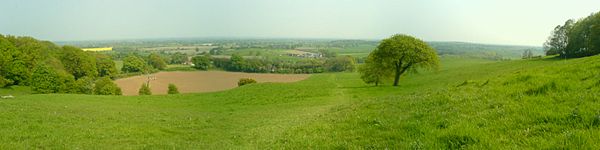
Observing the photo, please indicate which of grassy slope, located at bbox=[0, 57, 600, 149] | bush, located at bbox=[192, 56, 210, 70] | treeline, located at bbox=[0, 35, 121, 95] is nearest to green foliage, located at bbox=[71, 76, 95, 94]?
treeline, located at bbox=[0, 35, 121, 95]

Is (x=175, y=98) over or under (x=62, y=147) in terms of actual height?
under

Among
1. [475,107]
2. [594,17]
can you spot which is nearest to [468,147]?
[475,107]

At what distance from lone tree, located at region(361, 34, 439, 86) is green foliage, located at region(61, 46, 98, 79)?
7271 centimetres

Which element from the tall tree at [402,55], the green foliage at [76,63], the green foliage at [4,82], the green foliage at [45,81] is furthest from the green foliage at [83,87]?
the tall tree at [402,55]

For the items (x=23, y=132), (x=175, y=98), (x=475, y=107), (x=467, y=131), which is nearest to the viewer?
(x=467, y=131)

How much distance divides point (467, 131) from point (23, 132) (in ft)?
50.9

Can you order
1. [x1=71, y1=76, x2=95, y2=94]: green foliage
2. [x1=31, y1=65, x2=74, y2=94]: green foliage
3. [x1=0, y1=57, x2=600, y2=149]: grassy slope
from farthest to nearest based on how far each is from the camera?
1. [x1=71, y1=76, x2=95, y2=94]: green foliage
2. [x1=31, y1=65, x2=74, y2=94]: green foliage
3. [x1=0, y1=57, x2=600, y2=149]: grassy slope

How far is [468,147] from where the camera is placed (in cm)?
768

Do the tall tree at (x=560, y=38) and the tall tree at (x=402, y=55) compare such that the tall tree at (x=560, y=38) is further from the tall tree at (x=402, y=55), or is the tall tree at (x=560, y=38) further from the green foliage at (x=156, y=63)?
the green foliage at (x=156, y=63)

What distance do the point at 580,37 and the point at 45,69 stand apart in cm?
9337

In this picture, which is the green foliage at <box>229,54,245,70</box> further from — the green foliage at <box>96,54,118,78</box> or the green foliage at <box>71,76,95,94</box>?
the green foliage at <box>71,76,95,94</box>

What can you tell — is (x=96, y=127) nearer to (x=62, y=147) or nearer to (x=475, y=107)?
(x=62, y=147)

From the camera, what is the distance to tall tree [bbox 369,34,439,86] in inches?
2212

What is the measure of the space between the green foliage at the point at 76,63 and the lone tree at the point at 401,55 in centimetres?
7271
